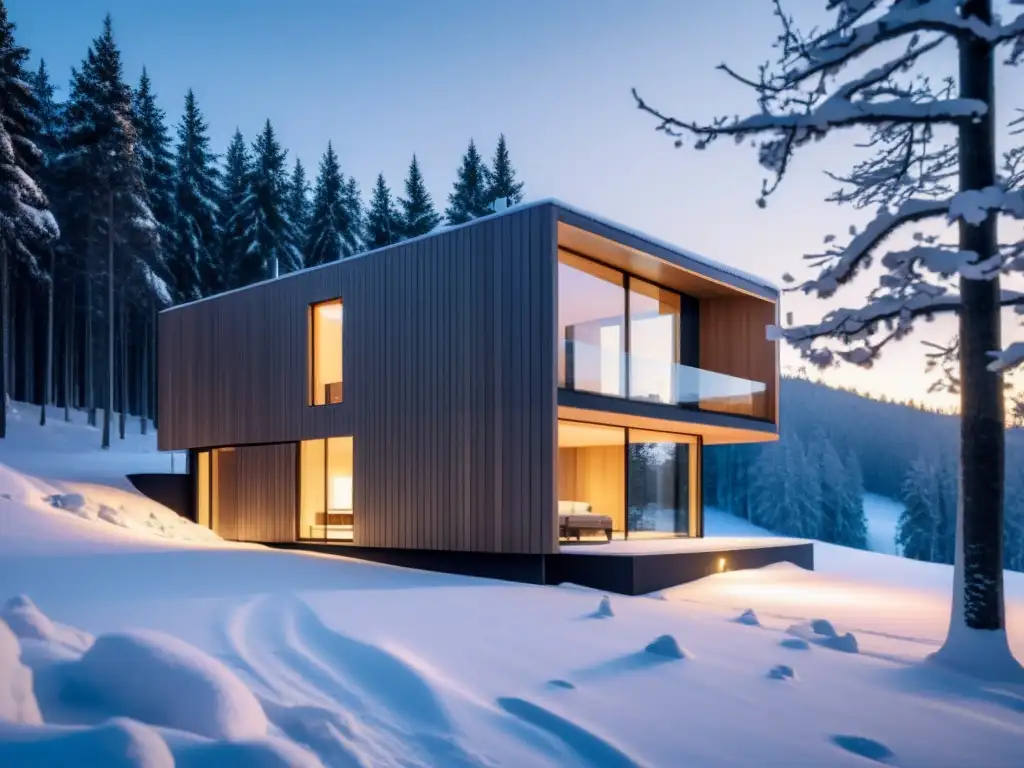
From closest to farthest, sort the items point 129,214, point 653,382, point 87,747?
point 87,747
point 653,382
point 129,214

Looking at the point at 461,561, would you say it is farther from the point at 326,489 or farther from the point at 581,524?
the point at 326,489

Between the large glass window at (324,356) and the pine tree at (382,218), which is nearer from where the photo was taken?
the large glass window at (324,356)

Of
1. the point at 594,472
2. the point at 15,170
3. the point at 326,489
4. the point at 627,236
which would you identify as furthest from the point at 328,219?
the point at 627,236

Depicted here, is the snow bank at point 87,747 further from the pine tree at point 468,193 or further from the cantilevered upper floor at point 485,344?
the pine tree at point 468,193

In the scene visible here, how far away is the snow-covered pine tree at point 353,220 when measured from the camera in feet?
106

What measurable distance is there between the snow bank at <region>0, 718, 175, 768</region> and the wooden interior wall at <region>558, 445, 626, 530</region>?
10.7 meters

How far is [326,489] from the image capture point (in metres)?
13.5

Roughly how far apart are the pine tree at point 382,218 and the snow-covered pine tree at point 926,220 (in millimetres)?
29094

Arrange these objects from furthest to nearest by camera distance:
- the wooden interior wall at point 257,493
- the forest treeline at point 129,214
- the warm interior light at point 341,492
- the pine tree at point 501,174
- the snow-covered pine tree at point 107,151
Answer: the pine tree at point 501,174 → the snow-covered pine tree at point 107,151 → the forest treeline at point 129,214 → the wooden interior wall at point 257,493 → the warm interior light at point 341,492

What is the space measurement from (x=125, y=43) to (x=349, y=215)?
9954mm

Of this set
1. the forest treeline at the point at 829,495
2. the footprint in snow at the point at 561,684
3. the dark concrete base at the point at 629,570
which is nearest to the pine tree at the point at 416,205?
the dark concrete base at the point at 629,570

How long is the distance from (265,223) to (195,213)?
289 centimetres

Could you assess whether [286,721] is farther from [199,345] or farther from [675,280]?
[199,345]

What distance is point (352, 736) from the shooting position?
11.9 ft
